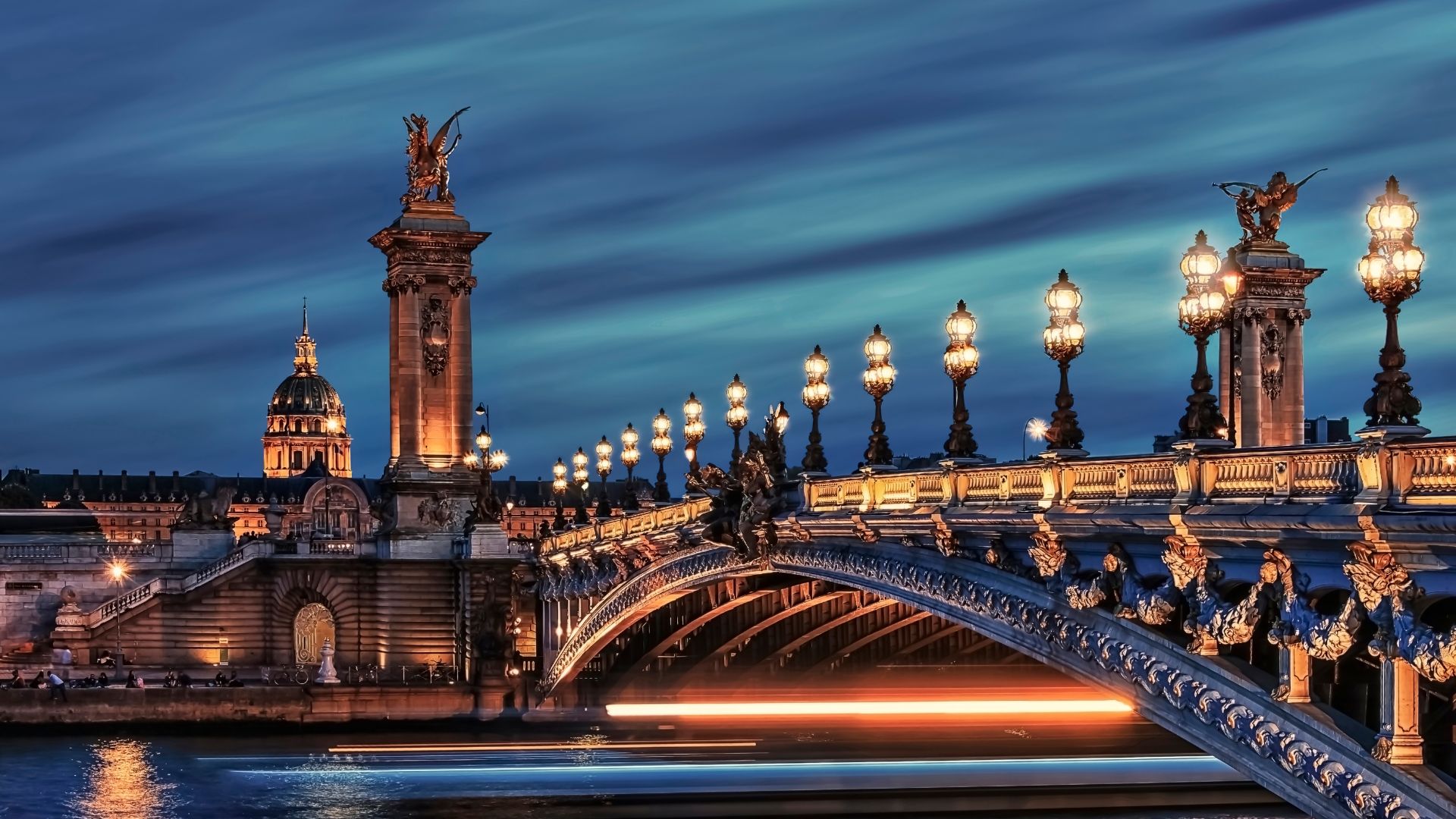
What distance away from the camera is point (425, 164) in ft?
306

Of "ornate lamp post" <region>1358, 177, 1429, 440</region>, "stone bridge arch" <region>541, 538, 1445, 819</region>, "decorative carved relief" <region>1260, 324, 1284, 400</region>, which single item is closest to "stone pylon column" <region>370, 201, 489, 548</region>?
"decorative carved relief" <region>1260, 324, 1284, 400</region>

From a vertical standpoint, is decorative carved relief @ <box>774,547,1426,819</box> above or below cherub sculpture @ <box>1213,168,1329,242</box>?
below

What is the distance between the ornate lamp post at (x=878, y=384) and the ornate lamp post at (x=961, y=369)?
495cm

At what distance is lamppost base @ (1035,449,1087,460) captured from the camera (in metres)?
31.1

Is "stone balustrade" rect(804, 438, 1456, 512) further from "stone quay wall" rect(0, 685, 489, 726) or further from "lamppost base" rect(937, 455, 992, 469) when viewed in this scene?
"stone quay wall" rect(0, 685, 489, 726)

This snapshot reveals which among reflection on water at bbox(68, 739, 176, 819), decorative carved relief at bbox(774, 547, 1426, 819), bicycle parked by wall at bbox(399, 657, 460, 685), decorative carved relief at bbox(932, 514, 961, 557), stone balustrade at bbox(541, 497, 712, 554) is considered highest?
stone balustrade at bbox(541, 497, 712, 554)

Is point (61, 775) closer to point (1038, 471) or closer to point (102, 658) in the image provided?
point (102, 658)

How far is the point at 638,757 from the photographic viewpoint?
2660 inches

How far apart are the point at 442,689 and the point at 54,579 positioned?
24.2 meters

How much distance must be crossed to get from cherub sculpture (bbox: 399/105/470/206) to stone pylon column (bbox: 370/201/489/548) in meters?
0.80

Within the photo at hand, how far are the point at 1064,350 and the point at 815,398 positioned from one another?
14764mm

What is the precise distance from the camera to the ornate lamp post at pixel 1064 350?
105 feet

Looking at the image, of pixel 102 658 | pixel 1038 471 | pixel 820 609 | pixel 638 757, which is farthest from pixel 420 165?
pixel 1038 471

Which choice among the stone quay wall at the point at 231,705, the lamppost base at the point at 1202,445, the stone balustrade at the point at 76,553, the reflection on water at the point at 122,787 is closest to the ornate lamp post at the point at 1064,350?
the lamppost base at the point at 1202,445
